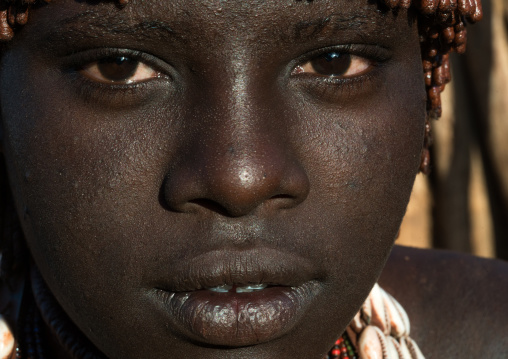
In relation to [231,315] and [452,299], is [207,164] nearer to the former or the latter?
[231,315]

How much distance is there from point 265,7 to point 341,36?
21cm

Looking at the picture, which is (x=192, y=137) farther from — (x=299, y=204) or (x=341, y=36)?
(x=341, y=36)

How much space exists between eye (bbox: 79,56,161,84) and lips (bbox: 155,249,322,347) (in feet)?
1.41

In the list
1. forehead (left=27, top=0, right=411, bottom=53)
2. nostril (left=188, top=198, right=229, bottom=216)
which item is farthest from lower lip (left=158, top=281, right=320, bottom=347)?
forehead (left=27, top=0, right=411, bottom=53)

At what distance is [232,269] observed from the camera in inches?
61.5

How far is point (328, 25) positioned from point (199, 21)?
0.29 meters

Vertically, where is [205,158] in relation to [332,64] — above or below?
below

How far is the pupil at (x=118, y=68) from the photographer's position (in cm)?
166

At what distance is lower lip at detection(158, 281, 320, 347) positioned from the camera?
5.24 ft

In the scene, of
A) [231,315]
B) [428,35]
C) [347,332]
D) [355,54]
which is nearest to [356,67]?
[355,54]

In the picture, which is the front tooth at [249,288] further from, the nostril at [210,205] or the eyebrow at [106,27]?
the eyebrow at [106,27]

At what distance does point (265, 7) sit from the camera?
5.16ft

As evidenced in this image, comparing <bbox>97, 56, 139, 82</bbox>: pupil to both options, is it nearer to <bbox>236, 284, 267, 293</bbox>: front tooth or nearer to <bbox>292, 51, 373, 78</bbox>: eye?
<bbox>292, 51, 373, 78</bbox>: eye

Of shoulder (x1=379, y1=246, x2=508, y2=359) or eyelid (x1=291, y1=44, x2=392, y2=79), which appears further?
shoulder (x1=379, y1=246, x2=508, y2=359)
